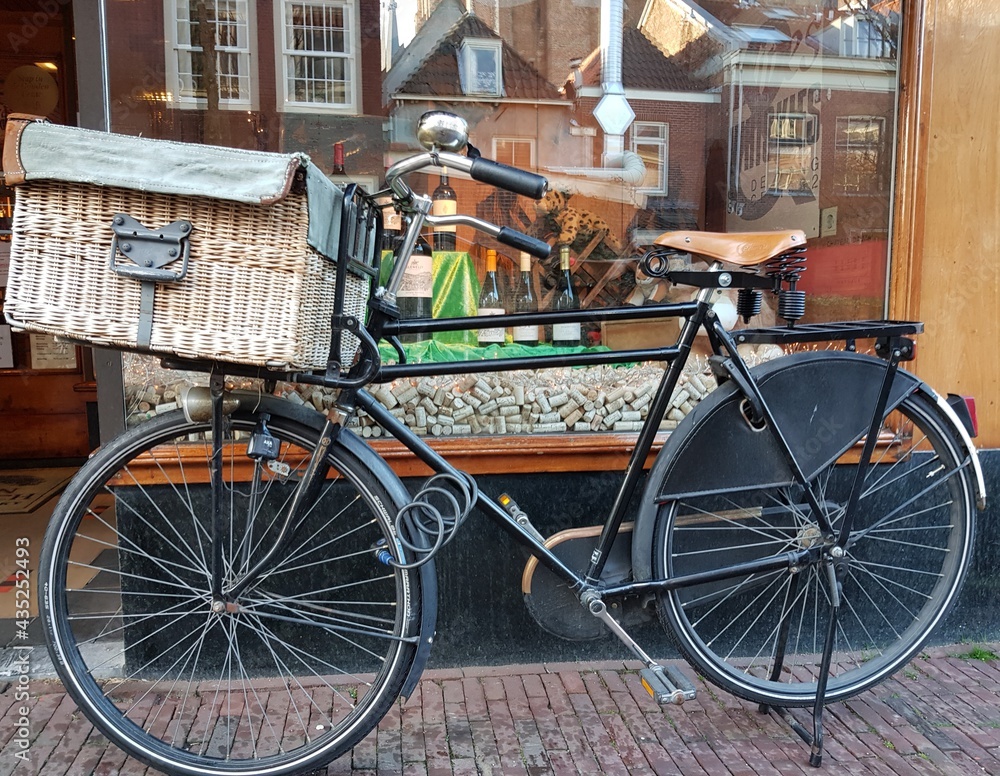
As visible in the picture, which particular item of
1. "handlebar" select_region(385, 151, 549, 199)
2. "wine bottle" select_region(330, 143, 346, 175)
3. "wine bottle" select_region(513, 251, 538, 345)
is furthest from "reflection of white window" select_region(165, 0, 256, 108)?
"handlebar" select_region(385, 151, 549, 199)

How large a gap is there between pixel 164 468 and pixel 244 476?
29 centimetres

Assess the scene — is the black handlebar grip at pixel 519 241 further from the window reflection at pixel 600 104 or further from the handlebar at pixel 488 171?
the window reflection at pixel 600 104

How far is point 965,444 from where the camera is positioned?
Result: 2.53m

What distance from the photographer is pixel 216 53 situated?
10.7ft

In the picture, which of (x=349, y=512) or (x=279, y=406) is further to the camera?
(x=349, y=512)

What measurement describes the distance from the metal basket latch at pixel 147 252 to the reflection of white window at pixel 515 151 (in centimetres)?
212

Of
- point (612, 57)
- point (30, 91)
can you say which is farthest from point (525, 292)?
point (30, 91)

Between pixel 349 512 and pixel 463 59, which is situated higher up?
pixel 463 59

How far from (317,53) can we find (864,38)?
Answer: 7.97 feet

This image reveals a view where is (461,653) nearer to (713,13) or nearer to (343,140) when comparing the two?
(343,140)

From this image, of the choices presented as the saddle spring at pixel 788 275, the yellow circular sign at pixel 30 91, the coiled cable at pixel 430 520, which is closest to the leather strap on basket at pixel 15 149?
the coiled cable at pixel 430 520

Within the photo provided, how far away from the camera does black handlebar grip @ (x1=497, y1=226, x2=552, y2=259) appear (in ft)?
6.51

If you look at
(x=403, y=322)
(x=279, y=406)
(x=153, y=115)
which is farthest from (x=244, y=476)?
(x=153, y=115)

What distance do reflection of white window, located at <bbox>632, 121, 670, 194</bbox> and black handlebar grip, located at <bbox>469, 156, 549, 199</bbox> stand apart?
205cm
